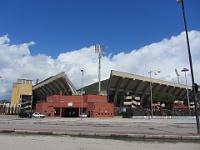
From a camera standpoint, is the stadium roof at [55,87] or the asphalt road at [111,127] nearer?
the asphalt road at [111,127]

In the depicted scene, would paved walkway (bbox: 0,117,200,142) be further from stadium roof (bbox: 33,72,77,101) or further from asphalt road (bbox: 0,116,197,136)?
stadium roof (bbox: 33,72,77,101)

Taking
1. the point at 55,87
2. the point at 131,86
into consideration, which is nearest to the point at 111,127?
the point at 131,86

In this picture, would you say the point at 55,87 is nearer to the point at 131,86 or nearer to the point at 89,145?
the point at 131,86

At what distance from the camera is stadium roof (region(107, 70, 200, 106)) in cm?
7406

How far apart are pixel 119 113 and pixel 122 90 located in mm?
13908

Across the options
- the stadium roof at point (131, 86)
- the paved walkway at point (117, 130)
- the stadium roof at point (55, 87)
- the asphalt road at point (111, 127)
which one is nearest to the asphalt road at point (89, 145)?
the paved walkway at point (117, 130)

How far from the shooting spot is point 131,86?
81.8 m

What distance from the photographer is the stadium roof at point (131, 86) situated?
74.1 meters

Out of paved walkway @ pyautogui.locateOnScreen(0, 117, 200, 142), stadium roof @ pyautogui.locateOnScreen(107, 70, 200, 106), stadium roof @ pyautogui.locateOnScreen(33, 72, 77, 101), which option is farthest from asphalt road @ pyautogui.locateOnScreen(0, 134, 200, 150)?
stadium roof @ pyautogui.locateOnScreen(33, 72, 77, 101)

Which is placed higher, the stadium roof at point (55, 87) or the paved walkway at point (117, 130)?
the stadium roof at point (55, 87)

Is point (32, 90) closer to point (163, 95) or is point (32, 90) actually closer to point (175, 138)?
point (163, 95)

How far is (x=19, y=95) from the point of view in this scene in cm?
10150

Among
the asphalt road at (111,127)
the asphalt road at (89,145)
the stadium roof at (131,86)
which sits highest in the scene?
the stadium roof at (131,86)

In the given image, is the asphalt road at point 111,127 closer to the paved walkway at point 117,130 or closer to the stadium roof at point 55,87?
the paved walkway at point 117,130
